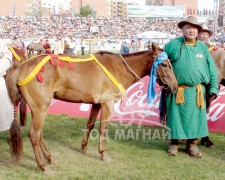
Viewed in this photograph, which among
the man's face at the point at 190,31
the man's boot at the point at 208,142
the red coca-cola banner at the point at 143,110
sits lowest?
the man's boot at the point at 208,142

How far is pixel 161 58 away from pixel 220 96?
293 cm

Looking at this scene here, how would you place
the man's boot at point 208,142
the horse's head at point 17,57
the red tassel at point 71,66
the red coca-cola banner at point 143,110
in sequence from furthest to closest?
the red coca-cola banner at point 143,110 → the horse's head at point 17,57 → the man's boot at point 208,142 → the red tassel at point 71,66

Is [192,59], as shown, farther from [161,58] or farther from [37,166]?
[37,166]

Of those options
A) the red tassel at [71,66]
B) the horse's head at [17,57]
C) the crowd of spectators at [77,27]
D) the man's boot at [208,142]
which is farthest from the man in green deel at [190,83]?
the crowd of spectators at [77,27]

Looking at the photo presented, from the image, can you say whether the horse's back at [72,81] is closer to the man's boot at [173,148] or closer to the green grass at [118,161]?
the green grass at [118,161]

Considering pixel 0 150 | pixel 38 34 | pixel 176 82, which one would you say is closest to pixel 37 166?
pixel 0 150

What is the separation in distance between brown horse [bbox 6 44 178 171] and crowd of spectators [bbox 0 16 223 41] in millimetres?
47990

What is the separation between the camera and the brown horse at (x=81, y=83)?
5.05 meters

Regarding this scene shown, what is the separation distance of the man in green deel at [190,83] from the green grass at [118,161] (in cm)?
37

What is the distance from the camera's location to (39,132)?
5.10 m

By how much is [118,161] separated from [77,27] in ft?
195

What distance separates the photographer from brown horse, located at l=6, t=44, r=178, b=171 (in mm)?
5047

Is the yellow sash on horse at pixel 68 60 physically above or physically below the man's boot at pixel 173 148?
above

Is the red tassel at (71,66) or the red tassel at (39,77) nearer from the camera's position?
the red tassel at (39,77)
